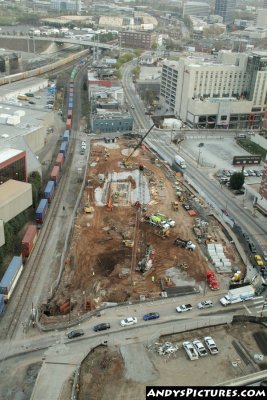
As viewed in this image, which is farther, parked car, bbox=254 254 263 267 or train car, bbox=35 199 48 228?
train car, bbox=35 199 48 228

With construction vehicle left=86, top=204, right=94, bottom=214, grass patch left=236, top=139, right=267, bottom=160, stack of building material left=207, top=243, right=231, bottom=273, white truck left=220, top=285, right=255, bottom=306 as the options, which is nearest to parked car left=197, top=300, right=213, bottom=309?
white truck left=220, top=285, right=255, bottom=306

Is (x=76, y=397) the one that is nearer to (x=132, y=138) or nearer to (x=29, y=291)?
(x=29, y=291)

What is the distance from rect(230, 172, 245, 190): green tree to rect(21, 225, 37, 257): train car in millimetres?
14849

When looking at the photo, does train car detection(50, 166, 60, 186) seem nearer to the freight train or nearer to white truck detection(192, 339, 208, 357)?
the freight train

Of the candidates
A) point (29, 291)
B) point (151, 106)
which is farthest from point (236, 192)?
point (151, 106)

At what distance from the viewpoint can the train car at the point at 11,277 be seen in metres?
19.4

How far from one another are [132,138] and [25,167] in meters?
17.1

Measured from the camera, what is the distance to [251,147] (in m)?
41.7

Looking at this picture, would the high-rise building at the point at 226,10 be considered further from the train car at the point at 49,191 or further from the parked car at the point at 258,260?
the parked car at the point at 258,260

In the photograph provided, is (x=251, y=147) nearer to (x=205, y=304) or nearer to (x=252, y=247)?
(x=252, y=247)

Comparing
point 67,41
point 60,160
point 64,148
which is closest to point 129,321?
point 60,160

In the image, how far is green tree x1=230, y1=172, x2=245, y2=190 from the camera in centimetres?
3197

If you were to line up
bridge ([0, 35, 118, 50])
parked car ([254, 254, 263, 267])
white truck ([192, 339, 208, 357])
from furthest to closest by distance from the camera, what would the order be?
bridge ([0, 35, 118, 50]), parked car ([254, 254, 263, 267]), white truck ([192, 339, 208, 357])

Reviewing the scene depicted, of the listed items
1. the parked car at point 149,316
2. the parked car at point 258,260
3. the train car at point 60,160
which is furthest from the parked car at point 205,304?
the train car at point 60,160
